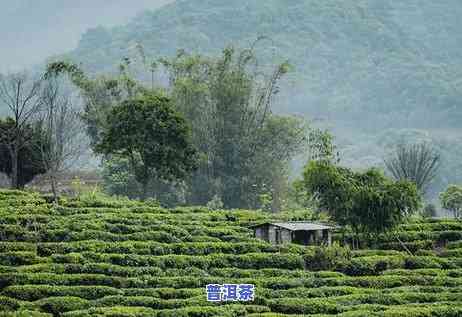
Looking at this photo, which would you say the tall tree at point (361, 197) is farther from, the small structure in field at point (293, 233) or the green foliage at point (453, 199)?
the green foliage at point (453, 199)

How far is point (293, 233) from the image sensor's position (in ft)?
208

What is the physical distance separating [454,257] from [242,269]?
1457 cm

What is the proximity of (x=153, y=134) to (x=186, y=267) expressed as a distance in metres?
19.9

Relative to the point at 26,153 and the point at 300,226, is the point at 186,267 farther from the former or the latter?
the point at 26,153

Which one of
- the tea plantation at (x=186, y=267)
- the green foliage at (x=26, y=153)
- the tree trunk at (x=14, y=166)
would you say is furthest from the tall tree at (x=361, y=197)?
the green foliage at (x=26, y=153)

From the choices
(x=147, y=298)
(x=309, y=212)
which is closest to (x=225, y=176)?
(x=309, y=212)

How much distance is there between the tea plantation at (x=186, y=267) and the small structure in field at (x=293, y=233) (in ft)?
3.33

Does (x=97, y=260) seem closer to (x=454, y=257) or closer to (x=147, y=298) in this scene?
(x=147, y=298)

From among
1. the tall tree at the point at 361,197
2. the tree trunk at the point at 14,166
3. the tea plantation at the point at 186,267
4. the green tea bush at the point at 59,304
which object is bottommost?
the green tea bush at the point at 59,304

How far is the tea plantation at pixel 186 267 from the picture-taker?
48.8 m

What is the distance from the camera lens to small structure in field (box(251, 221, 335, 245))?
63250 millimetres

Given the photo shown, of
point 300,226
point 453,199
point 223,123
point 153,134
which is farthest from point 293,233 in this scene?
point 223,123

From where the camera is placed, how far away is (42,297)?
1927 inches

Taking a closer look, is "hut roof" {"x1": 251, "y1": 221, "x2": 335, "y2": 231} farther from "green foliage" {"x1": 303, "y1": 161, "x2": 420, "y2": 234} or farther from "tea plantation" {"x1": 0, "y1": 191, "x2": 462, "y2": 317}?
"tea plantation" {"x1": 0, "y1": 191, "x2": 462, "y2": 317}
